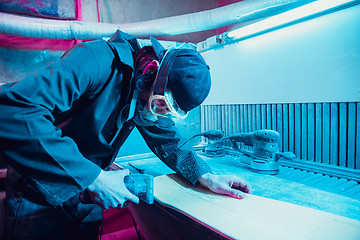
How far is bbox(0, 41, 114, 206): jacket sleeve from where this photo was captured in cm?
63

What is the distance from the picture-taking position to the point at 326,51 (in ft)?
3.67

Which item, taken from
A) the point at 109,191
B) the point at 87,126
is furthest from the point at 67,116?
the point at 109,191

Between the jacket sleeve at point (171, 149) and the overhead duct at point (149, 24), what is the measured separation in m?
0.85

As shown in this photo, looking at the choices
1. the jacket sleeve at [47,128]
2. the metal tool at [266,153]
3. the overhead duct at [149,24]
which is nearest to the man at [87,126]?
the jacket sleeve at [47,128]

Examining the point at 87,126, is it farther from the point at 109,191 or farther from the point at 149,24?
the point at 149,24

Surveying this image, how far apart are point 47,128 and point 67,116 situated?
10.4 inches

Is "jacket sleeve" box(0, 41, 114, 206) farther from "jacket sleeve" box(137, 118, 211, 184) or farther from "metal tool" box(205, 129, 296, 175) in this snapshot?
"metal tool" box(205, 129, 296, 175)

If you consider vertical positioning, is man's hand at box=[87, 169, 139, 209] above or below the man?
below

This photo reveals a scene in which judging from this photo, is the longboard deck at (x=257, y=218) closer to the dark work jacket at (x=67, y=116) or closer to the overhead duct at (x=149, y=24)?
the dark work jacket at (x=67, y=116)

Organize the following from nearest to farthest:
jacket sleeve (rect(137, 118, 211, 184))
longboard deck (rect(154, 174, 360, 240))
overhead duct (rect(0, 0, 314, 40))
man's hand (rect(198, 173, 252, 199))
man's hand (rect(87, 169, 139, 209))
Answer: longboard deck (rect(154, 174, 360, 240)), man's hand (rect(87, 169, 139, 209)), man's hand (rect(198, 173, 252, 199)), jacket sleeve (rect(137, 118, 211, 184)), overhead duct (rect(0, 0, 314, 40))

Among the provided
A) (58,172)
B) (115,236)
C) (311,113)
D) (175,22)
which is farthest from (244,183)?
(115,236)

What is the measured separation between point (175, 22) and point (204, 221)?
150cm

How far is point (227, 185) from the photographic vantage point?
97 centimetres

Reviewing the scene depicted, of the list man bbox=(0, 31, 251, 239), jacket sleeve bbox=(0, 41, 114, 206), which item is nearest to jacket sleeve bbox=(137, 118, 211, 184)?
man bbox=(0, 31, 251, 239)
